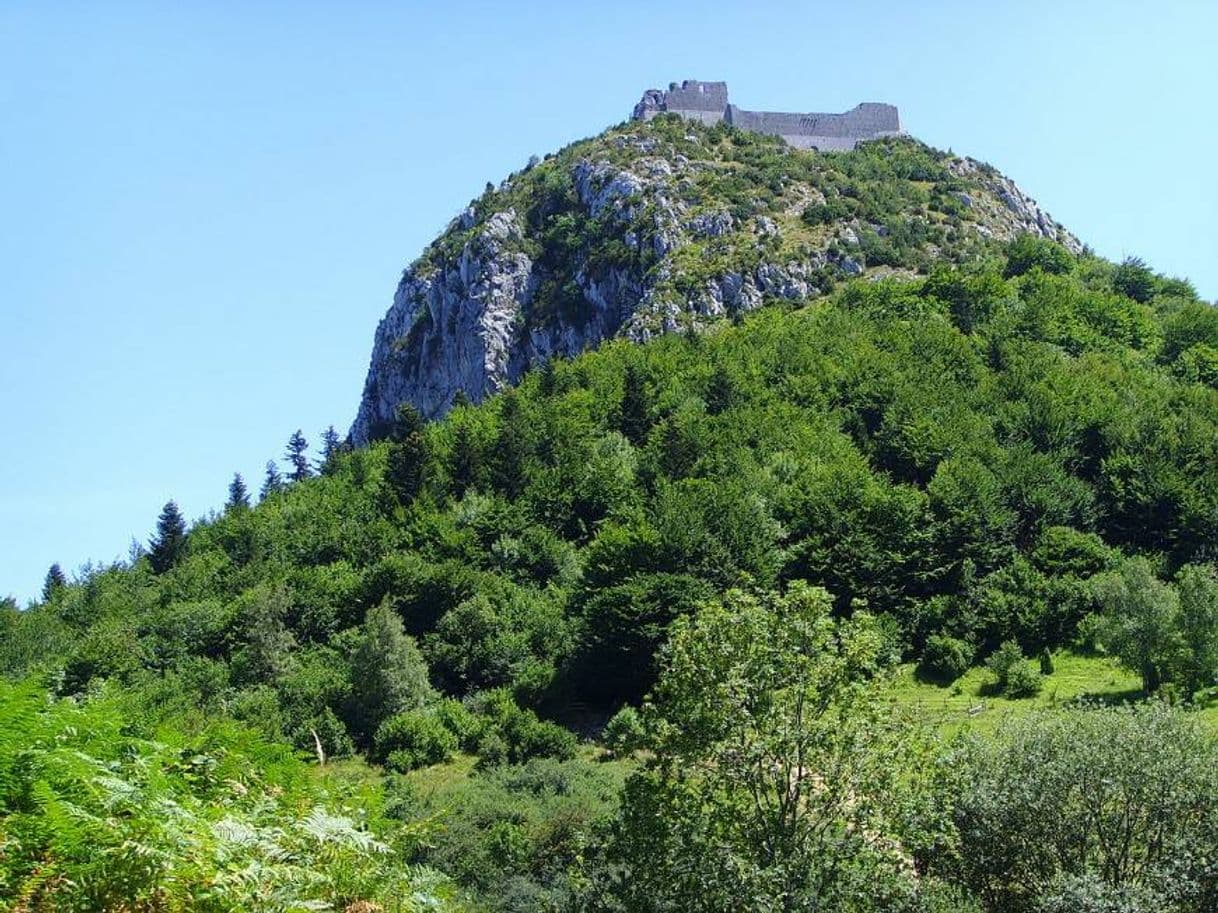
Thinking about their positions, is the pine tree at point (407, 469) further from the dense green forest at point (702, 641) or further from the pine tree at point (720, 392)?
the pine tree at point (720, 392)

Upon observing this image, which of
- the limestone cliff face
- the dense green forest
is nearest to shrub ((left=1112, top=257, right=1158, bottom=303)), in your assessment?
the dense green forest

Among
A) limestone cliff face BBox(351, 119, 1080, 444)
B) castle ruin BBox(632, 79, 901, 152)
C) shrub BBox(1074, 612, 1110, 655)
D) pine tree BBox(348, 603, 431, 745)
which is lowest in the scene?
shrub BBox(1074, 612, 1110, 655)

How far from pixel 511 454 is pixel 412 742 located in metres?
37.4

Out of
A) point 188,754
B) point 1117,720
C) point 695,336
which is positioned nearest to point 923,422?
point 695,336

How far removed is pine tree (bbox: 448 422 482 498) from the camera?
81938 millimetres

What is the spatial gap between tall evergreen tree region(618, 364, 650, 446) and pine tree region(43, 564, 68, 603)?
49.1m

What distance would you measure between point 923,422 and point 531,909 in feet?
185

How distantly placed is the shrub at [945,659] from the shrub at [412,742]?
72.0ft

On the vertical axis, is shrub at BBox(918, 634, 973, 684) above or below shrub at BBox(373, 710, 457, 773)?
below

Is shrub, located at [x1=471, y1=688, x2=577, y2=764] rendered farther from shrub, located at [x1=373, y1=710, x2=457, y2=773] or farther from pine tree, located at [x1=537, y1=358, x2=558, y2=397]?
pine tree, located at [x1=537, y1=358, x2=558, y2=397]

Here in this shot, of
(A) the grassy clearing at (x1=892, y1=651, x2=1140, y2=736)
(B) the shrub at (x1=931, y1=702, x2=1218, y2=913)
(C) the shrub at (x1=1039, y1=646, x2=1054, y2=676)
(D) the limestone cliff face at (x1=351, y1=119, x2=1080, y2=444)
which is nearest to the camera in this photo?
(B) the shrub at (x1=931, y1=702, x2=1218, y2=913)

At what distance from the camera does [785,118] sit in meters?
160

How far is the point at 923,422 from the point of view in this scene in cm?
7662

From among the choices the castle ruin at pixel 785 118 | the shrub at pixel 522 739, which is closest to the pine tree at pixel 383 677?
the shrub at pixel 522 739
